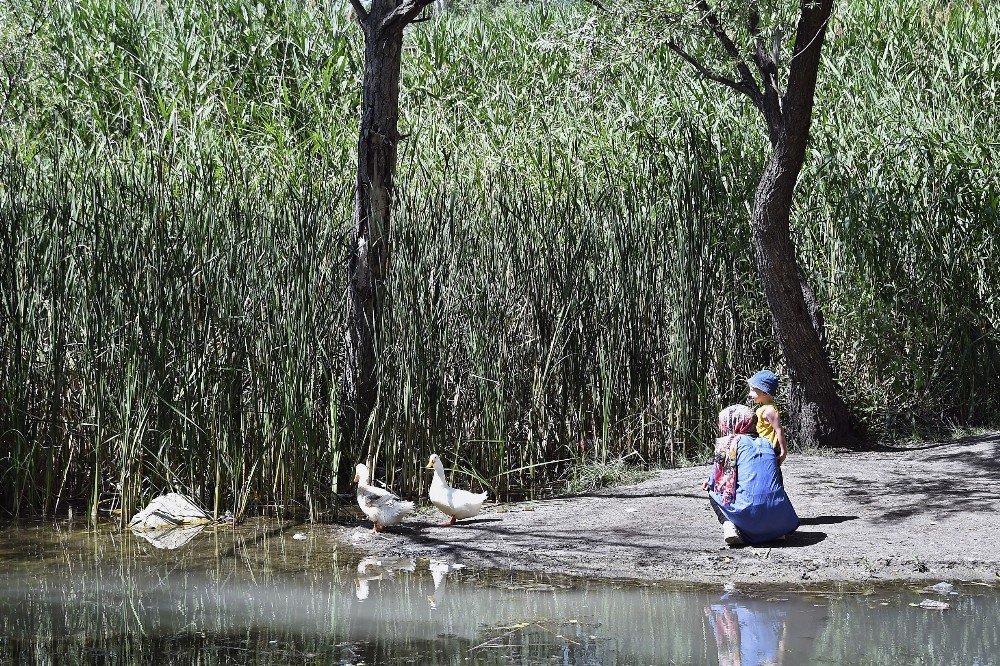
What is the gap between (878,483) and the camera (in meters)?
5.67

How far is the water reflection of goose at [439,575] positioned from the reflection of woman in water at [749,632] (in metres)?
1.03

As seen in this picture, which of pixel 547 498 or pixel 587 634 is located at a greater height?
pixel 547 498

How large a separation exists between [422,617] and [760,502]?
166cm

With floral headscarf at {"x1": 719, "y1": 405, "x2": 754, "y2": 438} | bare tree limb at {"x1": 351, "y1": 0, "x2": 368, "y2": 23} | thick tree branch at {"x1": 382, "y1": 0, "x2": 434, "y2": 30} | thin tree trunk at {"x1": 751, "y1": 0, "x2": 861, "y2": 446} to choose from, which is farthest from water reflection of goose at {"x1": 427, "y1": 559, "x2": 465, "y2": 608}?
bare tree limb at {"x1": 351, "y1": 0, "x2": 368, "y2": 23}

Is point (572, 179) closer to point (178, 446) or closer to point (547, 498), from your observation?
point (547, 498)

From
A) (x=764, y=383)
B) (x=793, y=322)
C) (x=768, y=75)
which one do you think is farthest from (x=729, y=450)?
(x=768, y=75)

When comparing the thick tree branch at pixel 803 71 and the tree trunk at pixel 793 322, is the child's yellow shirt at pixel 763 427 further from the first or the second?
the thick tree branch at pixel 803 71

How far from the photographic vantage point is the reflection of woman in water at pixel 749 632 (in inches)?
131

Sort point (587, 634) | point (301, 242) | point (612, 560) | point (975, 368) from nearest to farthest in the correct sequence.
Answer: point (587, 634)
point (612, 560)
point (301, 242)
point (975, 368)

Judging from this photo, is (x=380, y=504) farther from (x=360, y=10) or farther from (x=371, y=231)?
(x=360, y=10)

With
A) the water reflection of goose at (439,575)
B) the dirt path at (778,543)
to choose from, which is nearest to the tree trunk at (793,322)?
the dirt path at (778,543)

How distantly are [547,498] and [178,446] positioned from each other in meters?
2.00

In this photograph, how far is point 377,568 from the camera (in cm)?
474

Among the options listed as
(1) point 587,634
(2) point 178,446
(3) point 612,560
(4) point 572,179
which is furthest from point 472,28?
(1) point 587,634
